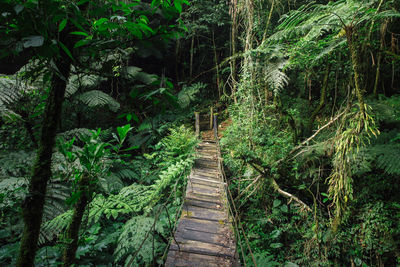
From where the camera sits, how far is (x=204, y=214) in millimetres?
2537

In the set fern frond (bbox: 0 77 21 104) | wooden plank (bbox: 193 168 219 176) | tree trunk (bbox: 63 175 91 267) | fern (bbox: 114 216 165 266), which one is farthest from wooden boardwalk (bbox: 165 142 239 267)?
fern frond (bbox: 0 77 21 104)

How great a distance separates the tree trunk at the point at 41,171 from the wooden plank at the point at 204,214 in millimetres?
1857

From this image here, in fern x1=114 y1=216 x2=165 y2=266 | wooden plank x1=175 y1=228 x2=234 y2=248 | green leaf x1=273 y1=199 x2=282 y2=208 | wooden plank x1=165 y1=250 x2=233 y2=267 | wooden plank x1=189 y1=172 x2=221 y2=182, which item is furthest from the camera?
green leaf x1=273 y1=199 x2=282 y2=208

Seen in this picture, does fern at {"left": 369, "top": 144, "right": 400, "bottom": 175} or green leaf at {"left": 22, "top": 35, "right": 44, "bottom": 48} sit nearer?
green leaf at {"left": 22, "top": 35, "right": 44, "bottom": 48}

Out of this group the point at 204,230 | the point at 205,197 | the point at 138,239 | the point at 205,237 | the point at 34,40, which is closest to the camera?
the point at 34,40

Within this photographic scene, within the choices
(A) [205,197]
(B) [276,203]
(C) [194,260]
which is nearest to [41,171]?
(C) [194,260]

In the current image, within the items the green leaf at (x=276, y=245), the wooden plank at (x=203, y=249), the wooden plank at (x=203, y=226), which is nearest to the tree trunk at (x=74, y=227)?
the wooden plank at (x=203, y=249)

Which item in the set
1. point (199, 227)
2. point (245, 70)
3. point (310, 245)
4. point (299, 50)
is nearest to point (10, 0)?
point (199, 227)

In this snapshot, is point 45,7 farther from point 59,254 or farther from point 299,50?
point 299,50

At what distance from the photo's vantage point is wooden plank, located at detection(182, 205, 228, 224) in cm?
246

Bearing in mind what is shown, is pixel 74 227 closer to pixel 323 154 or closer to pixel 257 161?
pixel 257 161

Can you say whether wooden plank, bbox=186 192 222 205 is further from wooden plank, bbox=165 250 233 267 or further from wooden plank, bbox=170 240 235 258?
wooden plank, bbox=165 250 233 267

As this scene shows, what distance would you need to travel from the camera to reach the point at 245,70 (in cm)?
418

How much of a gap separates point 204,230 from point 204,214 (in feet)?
1.02
